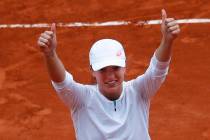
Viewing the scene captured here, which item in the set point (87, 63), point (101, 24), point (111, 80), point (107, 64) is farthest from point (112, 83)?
point (101, 24)

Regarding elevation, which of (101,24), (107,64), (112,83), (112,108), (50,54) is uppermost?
(101,24)

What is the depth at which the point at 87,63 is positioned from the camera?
8789 mm

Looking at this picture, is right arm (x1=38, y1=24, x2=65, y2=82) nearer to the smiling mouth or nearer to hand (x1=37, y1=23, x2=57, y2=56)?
hand (x1=37, y1=23, x2=57, y2=56)

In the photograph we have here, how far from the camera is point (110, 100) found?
3473mm

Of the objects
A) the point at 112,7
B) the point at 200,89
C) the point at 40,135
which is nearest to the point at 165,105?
the point at 200,89

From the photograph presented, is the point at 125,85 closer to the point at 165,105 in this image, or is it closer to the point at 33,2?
the point at 165,105

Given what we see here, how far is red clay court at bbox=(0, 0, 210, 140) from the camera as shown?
7.22 metres

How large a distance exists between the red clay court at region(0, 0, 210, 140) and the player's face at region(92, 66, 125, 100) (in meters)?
3.55

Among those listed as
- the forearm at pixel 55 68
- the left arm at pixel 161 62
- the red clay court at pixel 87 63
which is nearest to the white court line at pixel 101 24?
the red clay court at pixel 87 63

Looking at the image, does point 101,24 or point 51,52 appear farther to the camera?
point 101,24

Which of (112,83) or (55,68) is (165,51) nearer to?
(112,83)

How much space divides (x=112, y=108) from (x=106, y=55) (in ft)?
1.10

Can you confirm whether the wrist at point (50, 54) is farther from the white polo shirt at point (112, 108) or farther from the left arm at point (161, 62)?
the left arm at point (161, 62)

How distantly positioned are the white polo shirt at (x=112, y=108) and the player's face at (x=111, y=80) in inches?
1.6
